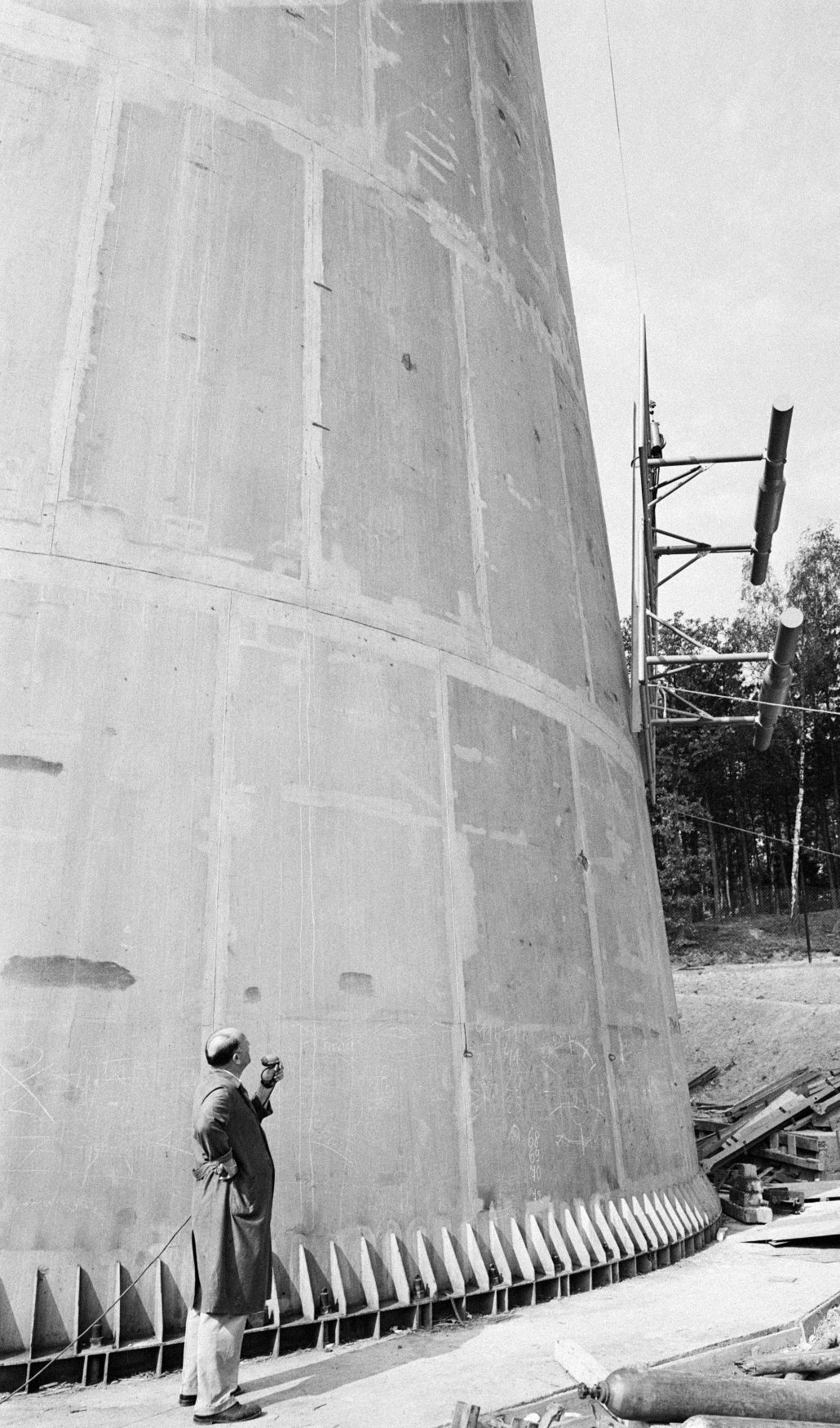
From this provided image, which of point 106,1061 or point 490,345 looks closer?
point 106,1061

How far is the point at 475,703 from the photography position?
7219mm

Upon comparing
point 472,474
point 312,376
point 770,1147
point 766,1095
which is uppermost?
point 312,376

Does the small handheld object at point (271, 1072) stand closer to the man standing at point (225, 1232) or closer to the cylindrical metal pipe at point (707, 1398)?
the man standing at point (225, 1232)

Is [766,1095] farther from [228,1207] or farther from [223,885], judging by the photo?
[228,1207]

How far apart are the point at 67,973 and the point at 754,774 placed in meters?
52.6

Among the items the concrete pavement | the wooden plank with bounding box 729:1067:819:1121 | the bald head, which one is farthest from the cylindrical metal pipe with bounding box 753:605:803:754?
the bald head

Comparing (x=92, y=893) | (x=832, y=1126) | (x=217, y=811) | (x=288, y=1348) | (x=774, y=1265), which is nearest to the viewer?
(x=288, y=1348)

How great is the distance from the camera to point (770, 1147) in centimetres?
1322

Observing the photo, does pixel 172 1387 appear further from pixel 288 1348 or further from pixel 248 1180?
pixel 248 1180

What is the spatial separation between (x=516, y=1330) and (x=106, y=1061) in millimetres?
2458

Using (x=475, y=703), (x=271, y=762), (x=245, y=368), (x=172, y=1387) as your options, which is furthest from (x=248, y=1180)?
(x=245, y=368)

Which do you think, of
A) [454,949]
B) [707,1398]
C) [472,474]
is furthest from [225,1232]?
[472,474]

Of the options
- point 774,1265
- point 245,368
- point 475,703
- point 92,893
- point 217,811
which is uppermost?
point 245,368

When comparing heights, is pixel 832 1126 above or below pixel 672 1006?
below
